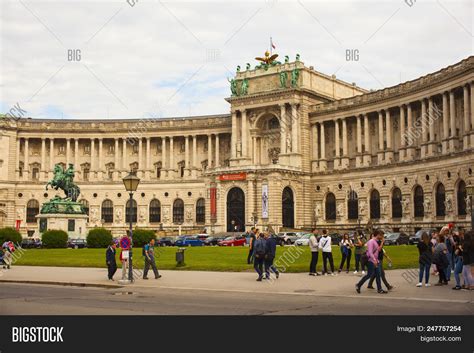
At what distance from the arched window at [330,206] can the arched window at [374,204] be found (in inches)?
310

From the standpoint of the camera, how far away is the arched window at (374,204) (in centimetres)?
9231

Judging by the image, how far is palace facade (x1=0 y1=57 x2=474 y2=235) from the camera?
8212 cm

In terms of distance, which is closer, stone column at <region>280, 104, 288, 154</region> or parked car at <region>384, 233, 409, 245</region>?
parked car at <region>384, 233, 409, 245</region>

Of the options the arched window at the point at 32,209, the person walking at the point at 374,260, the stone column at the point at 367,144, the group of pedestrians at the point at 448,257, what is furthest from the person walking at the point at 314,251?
the arched window at the point at 32,209

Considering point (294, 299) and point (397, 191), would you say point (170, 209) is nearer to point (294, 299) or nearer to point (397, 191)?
point (397, 191)

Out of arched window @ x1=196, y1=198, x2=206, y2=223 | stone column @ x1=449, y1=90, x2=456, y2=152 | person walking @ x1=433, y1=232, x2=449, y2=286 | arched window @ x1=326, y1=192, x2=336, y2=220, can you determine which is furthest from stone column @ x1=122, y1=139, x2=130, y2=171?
person walking @ x1=433, y1=232, x2=449, y2=286

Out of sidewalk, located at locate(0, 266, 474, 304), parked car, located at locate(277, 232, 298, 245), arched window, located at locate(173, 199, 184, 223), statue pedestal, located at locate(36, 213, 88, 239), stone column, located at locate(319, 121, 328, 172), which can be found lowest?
sidewalk, located at locate(0, 266, 474, 304)

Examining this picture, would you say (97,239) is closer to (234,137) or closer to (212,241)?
(212,241)

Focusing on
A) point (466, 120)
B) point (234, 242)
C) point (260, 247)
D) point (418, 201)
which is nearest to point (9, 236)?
point (234, 242)

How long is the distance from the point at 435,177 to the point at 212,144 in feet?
158

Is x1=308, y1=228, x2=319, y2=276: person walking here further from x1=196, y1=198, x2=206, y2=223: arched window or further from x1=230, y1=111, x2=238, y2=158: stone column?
x1=196, y1=198, x2=206, y2=223: arched window

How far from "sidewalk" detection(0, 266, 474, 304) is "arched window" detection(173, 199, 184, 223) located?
Answer: 250 ft

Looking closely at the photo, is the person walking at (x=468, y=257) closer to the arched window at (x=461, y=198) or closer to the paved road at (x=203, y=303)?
the paved road at (x=203, y=303)
